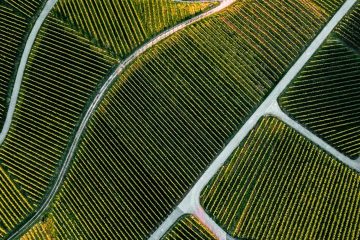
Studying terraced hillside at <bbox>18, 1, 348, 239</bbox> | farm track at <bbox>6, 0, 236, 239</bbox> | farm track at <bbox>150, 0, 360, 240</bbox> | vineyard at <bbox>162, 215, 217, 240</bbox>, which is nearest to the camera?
vineyard at <bbox>162, 215, 217, 240</bbox>

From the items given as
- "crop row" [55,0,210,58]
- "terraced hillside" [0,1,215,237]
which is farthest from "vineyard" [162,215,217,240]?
"crop row" [55,0,210,58]

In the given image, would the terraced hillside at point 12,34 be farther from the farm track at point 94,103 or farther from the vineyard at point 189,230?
the vineyard at point 189,230

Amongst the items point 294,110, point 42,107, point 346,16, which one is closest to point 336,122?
point 294,110

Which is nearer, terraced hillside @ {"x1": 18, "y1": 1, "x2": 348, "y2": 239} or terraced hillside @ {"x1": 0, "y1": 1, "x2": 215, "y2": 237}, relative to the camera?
terraced hillside @ {"x1": 18, "y1": 1, "x2": 348, "y2": 239}

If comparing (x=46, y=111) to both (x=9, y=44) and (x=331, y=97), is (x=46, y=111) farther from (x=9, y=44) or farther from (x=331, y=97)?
(x=331, y=97)

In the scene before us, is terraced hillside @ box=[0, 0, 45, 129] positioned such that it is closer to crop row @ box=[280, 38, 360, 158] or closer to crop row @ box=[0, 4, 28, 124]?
crop row @ box=[0, 4, 28, 124]

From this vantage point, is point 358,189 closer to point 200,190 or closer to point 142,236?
point 200,190

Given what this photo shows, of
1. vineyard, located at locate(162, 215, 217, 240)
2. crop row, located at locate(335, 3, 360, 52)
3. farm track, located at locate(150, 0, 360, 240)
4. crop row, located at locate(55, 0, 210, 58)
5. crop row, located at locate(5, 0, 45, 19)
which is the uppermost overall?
crop row, located at locate(5, 0, 45, 19)
